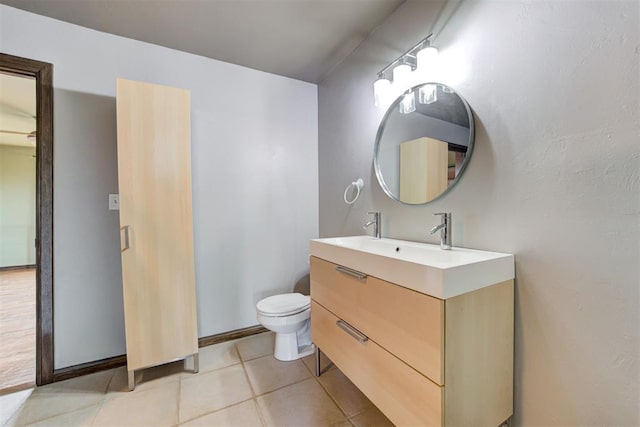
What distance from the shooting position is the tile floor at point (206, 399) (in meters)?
1.33

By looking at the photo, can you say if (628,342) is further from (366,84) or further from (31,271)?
(31,271)

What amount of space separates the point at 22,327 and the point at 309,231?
9.05 ft

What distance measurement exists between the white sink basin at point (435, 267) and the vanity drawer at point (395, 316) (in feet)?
0.13

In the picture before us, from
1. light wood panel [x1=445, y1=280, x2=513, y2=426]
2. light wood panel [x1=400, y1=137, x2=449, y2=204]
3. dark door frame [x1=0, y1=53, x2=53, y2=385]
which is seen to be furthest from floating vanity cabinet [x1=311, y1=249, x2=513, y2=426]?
dark door frame [x1=0, y1=53, x2=53, y2=385]

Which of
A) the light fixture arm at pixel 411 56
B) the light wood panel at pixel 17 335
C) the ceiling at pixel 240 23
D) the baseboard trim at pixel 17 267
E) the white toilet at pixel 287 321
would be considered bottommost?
the light wood panel at pixel 17 335

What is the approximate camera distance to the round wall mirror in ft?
4.21

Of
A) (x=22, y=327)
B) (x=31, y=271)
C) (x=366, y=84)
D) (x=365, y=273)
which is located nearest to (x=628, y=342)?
(x=365, y=273)

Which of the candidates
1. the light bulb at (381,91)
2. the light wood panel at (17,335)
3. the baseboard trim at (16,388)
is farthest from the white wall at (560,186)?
the light wood panel at (17,335)

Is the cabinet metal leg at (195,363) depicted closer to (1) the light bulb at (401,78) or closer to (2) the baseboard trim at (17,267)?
(1) the light bulb at (401,78)

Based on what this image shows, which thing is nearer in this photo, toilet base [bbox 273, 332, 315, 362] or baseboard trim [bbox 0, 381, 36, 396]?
baseboard trim [bbox 0, 381, 36, 396]

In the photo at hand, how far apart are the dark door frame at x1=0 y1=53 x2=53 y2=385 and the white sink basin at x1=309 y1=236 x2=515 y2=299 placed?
1.79 meters

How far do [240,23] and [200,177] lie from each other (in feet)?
3.63

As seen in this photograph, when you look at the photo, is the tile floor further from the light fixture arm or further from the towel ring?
the light fixture arm

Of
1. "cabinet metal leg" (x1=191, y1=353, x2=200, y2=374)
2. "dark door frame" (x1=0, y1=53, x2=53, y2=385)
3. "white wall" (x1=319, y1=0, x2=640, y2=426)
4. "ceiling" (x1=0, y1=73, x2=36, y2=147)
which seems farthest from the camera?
"ceiling" (x1=0, y1=73, x2=36, y2=147)
